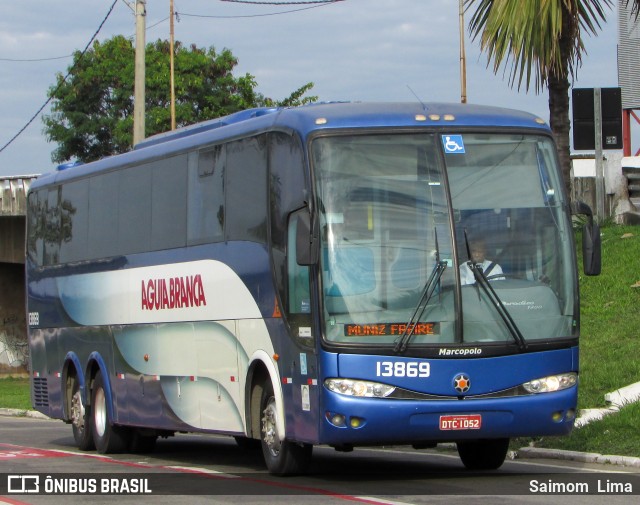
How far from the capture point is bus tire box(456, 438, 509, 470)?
46.3 ft

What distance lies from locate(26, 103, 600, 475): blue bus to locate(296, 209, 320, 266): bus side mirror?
0.01 m

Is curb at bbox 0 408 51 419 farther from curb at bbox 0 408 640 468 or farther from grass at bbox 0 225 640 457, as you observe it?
curb at bbox 0 408 640 468

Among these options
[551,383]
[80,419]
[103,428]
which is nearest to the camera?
[551,383]

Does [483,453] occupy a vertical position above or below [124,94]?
below

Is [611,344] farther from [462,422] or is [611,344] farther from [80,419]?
[462,422]

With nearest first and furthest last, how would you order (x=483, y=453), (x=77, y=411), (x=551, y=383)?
(x=551, y=383) → (x=483, y=453) → (x=77, y=411)

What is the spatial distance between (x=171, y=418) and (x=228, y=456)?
1706 millimetres

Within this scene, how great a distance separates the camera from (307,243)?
12.3 meters

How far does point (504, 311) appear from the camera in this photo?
40.9ft

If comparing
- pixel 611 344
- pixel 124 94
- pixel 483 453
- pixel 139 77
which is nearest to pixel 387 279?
pixel 483 453

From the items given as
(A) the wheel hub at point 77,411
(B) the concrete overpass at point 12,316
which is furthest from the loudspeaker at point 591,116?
(B) the concrete overpass at point 12,316

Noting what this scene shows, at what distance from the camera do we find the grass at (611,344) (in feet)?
50.9

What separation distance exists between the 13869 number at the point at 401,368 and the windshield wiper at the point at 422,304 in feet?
0.40

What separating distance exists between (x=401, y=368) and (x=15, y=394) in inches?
1147
